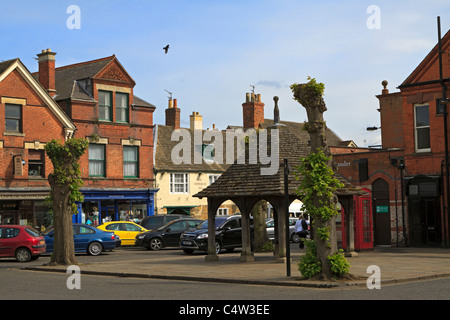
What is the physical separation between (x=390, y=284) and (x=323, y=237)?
202 cm

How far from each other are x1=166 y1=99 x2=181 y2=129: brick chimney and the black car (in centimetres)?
2005

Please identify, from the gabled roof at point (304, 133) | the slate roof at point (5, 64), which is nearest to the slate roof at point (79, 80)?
the slate roof at point (5, 64)

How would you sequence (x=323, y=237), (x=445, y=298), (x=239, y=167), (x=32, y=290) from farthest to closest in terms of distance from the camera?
(x=239, y=167) → (x=323, y=237) → (x=32, y=290) → (x=445, y=298)

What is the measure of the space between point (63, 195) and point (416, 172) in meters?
16.2

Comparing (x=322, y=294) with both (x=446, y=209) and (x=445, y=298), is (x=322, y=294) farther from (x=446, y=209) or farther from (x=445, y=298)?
(x=446, y=209)

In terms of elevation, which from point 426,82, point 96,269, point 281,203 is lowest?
point 96,269

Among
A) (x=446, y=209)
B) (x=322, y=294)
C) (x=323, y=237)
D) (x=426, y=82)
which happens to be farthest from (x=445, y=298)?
(x=426, y=82)

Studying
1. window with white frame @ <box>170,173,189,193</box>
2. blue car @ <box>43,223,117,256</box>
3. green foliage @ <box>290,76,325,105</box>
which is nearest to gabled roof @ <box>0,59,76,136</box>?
window with white frame @ <box>170,173,189,193</box>

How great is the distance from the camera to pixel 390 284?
16.7m

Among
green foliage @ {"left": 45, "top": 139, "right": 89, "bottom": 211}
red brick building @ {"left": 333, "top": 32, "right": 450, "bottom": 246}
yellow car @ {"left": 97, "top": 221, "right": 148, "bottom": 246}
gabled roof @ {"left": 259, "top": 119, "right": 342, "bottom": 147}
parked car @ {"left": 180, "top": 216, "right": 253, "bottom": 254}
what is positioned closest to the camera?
green foliage @ {"left": 45, "top": 139, "right": 89, "bottom": 211}

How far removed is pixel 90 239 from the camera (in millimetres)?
31578

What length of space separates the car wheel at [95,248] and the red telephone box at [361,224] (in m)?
11.1

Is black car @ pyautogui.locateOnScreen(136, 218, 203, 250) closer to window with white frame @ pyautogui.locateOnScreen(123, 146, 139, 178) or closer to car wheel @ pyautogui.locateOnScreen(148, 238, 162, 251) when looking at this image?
car wheel @ pyautogui.locateOnScreen(148, 238, 162, 251)

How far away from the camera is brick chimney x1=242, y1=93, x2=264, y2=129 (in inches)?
2192
